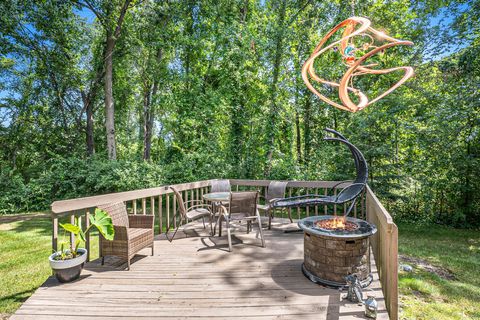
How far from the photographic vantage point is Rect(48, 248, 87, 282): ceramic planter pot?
279 centimetres

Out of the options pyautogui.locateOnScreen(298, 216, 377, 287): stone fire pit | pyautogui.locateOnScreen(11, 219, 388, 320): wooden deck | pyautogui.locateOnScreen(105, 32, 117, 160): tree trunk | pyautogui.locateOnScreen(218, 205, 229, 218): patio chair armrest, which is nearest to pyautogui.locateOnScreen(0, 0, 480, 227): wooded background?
pyautogui.locateOnScreen(105, 32, 117, 160): tree trunk

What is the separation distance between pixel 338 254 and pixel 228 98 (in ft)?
27.7

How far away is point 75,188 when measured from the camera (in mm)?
9312

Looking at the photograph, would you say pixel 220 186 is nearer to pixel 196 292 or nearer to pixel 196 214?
pixel 196 214

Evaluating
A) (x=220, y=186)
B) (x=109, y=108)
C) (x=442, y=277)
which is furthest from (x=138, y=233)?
(x=109, y=108)

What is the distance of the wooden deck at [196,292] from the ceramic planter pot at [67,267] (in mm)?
86

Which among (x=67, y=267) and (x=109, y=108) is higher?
(x=109, y=108)

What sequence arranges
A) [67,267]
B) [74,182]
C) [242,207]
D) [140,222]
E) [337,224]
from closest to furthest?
[67,267], [337,224], [140,222], [242,207], [74,182]

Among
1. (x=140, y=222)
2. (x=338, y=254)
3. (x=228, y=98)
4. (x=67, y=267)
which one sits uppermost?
(x=228, y=98)

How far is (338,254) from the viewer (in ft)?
9.00

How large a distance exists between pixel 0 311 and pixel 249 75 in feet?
30.9

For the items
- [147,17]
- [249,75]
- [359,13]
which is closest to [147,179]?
[249,75]

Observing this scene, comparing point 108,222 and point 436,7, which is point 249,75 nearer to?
point 436,7

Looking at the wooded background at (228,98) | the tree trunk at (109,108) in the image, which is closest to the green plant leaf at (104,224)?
the wooded background at (228,98)
